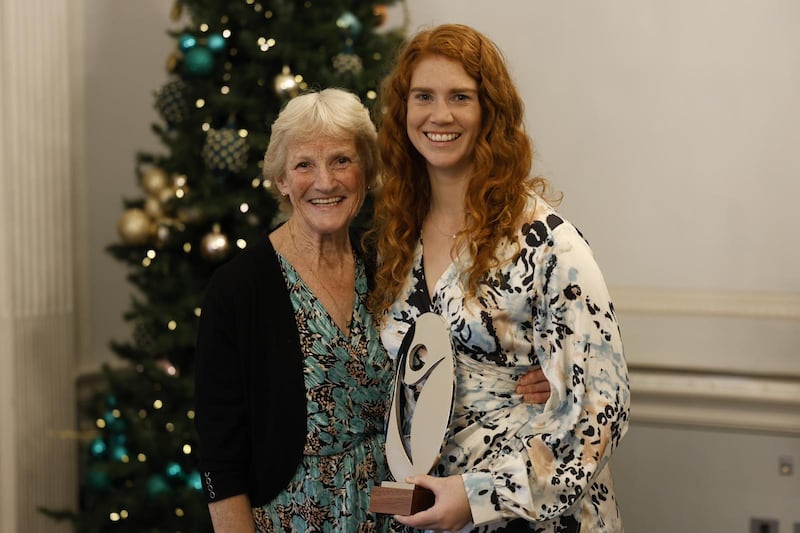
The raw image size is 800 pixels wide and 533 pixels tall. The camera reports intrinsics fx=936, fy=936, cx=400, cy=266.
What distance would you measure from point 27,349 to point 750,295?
→ 274cm

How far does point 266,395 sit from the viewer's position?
1.93 m

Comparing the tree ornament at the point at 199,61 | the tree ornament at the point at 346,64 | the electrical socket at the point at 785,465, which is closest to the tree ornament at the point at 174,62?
the tree ornament at the point at 199,61

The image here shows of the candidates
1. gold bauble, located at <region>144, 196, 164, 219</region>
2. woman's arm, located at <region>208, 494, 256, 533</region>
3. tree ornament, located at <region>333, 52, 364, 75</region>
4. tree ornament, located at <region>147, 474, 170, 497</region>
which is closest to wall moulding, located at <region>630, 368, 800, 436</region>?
tree ornament, located at <region>333, 52, 364, 75</region>

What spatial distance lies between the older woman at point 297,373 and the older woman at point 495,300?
3.7 inches

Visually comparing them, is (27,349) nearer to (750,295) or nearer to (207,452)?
(207,452)

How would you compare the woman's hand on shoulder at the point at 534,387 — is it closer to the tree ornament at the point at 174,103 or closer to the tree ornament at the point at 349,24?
the tree ornament at the point at 349,24

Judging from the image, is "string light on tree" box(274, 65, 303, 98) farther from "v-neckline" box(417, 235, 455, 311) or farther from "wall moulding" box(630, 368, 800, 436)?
"wall moulding" box(630, 368, 800, 436)

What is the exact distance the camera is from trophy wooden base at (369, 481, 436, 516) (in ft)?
5.54

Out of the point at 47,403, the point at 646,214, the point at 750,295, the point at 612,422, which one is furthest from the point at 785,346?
the point at 47,403

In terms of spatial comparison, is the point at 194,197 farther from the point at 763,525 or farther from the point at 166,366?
the point at 763,525

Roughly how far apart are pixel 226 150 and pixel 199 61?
33 cm

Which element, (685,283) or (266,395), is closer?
(266,395)

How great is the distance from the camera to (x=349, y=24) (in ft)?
10.6

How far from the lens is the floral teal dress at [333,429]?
1.93m
